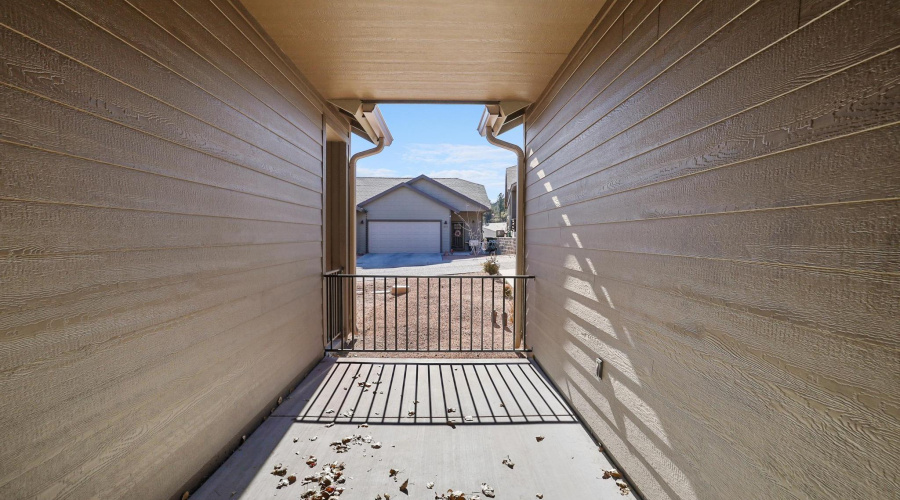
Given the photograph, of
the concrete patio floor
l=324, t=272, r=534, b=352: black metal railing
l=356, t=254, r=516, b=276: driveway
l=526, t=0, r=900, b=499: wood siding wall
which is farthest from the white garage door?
l=526, t=0, r=900, b=499: wood siding wall

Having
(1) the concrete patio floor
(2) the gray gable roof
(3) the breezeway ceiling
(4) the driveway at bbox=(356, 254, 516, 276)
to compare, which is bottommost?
(1) the concrete patio floor

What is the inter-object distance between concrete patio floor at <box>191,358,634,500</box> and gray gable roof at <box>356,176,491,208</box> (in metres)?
14.2

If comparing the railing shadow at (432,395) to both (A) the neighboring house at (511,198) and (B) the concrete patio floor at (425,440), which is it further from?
(A) the neighboring house at (511,198)

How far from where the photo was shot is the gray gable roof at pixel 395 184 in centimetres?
1745

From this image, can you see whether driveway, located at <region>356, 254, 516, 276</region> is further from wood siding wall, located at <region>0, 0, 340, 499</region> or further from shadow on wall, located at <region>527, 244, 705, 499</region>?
wood siding wall, located at <region>0, 0, 340, 499</region>

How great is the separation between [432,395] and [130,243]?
2.08 metres

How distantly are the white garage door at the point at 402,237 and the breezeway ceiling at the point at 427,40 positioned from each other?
495 inches

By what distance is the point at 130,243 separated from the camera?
1.33m

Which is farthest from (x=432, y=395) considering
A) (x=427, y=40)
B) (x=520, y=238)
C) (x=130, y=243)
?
(x=427, y=40)

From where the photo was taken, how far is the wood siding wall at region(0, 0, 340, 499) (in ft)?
3.32

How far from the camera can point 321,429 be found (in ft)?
7.29

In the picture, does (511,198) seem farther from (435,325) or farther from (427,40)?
(427,40)

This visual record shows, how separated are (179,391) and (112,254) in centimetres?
70

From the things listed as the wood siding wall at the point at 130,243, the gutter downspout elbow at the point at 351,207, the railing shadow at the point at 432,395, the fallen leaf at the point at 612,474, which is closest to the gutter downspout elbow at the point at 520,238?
the railing shadow at the point at 432,395
